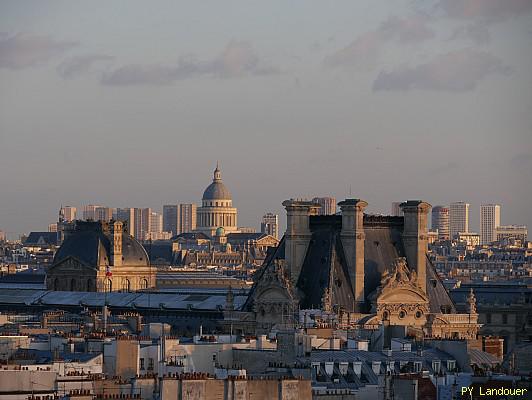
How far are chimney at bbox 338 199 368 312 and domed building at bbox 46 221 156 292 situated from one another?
70139 millimetres

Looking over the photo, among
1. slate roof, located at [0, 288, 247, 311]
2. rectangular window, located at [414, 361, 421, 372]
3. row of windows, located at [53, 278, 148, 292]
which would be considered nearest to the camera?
rectangular window, located at [414, 361, 421, 372]

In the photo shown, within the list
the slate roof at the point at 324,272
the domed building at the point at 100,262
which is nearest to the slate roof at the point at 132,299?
the slate roof at the point at 324,272

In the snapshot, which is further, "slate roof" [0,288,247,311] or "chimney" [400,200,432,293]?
"slate roof" [0,288,247,311]

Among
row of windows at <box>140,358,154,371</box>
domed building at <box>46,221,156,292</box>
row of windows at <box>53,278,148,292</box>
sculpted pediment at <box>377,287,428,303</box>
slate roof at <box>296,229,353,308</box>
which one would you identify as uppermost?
domed building at <box>46,221,156,292</box>

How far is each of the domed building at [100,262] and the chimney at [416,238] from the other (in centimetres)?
6971

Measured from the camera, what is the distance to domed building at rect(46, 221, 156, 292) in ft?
568

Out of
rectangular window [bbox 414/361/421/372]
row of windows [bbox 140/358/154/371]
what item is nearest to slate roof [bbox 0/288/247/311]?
rectangular window [bbox 414/361/421/372]

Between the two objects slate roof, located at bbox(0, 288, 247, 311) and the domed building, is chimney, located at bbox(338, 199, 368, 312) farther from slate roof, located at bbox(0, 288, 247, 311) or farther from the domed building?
the domed building

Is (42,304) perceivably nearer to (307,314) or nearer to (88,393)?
(307,314)

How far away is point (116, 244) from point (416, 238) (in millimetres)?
84655

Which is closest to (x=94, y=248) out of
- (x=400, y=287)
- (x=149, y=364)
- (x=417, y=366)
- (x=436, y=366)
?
(x=400, y=287)

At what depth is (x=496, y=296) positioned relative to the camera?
14150 centimetres

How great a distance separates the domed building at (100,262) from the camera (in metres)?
173

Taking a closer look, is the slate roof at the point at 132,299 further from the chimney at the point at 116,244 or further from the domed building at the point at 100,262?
the chimney at the point at 116,244
